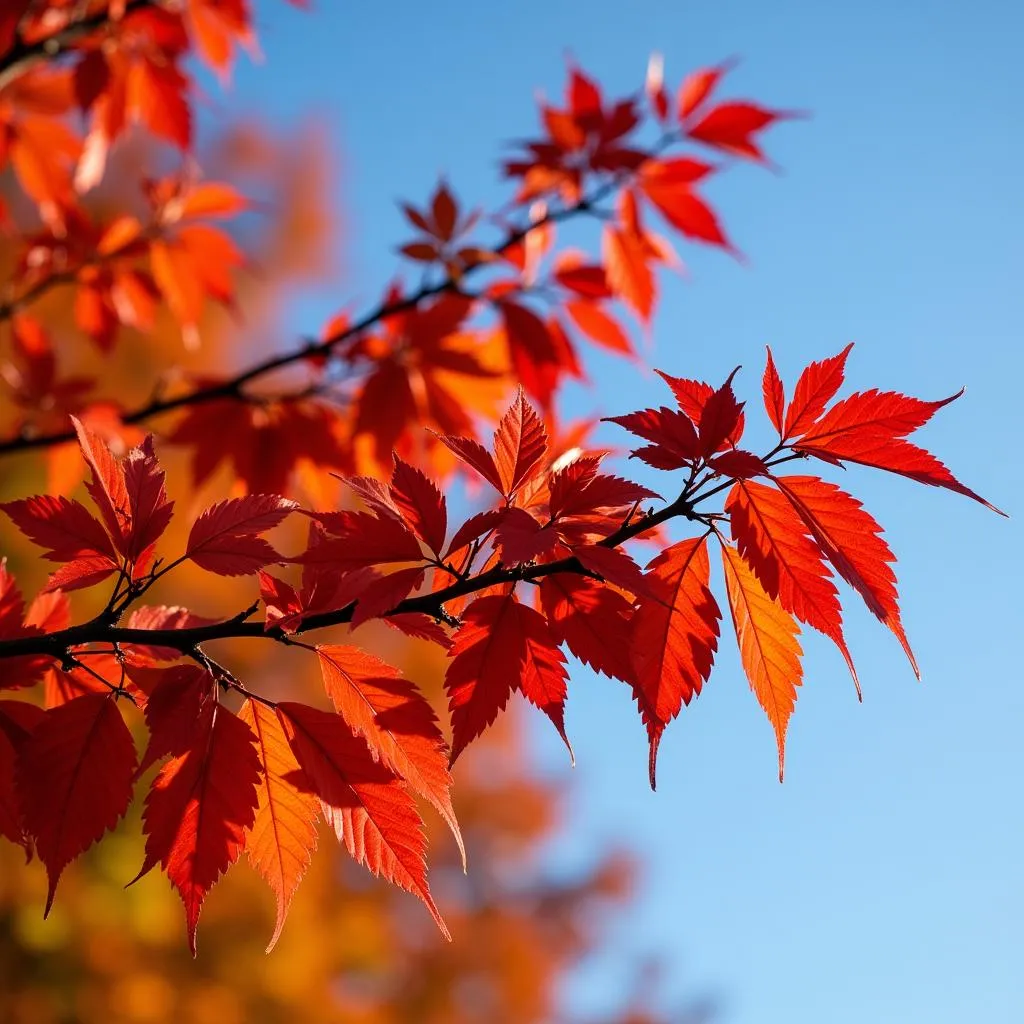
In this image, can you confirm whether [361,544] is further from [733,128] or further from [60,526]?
[733,128]

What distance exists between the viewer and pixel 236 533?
1.56 ft

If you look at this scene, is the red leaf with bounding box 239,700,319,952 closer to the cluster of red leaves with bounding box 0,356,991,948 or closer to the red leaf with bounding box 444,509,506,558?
the cluster of red leaves with bounding box 0,356,991,948

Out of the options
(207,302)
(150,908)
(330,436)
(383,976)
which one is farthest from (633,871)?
(330,436)

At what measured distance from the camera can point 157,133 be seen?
52.0 inches

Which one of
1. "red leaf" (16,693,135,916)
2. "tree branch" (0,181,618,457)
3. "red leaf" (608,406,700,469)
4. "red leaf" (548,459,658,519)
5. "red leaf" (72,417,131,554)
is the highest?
"tree branch" (0,181,618,457)

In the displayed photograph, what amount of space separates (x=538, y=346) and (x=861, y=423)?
2.15ft

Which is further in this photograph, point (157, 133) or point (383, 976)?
point (383, 976)

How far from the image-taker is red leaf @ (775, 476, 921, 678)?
16.5 inches

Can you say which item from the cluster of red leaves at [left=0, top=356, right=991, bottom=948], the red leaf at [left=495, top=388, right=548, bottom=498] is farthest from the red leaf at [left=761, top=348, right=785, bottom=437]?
the red leaf at [left=495, top=388, right=548, bottom=498]

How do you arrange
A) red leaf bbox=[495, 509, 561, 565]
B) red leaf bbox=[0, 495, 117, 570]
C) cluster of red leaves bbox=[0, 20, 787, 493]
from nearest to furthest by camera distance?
red leaf bbox=[495, 509, 561, 565], red leaf bbox=[0, 495, 117, 570], cluster of red leaves bbox=[0, 20, 787, 493]

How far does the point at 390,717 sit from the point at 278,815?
94mm

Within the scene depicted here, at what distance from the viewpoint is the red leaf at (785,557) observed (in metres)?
0.44

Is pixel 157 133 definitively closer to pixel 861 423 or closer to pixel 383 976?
pixel 861 423

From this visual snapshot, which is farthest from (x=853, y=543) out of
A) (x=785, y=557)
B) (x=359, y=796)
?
(x=359, y=796)
